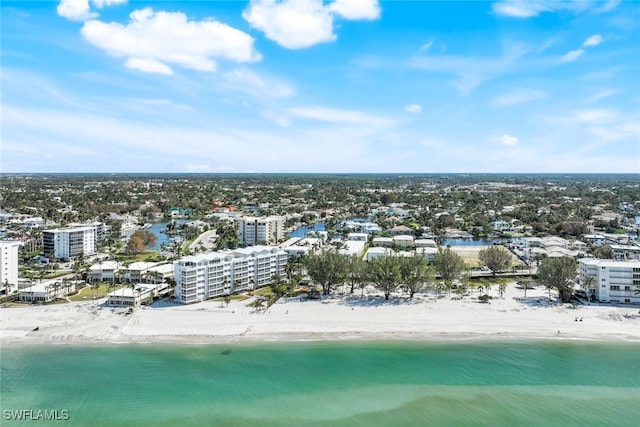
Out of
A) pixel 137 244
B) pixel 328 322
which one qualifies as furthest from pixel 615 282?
pixel 137 244

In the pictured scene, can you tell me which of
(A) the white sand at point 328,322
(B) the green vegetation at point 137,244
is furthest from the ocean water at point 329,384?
(B) the green vegetation at point 137,244

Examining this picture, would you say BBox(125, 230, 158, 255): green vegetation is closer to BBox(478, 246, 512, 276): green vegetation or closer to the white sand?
the white sand

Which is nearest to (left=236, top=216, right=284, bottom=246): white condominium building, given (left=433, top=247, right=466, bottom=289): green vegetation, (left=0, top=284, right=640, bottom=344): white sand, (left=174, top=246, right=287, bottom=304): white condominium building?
(left=174, top=246, right=287, bottom=304): white condominium building

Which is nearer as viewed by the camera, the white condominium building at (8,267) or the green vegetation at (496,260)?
the white condominium building at (8,267)

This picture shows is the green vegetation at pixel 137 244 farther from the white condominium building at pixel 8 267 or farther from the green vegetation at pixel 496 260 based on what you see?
the green vegetation at pixel 496 260

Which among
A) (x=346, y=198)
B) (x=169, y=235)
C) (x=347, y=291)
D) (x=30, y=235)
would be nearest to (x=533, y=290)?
(x=347, y=291)

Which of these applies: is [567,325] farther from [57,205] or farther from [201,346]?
[57,205]
